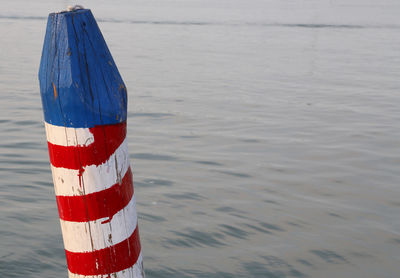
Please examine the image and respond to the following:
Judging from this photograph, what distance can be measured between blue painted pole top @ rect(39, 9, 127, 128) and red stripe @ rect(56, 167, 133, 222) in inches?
10.4

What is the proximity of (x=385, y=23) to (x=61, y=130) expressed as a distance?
125 ft

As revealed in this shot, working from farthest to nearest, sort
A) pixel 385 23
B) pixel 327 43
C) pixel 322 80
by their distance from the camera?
pixel 385 23, pixel 327 43, pixel 322 80

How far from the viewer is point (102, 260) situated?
1876 mm

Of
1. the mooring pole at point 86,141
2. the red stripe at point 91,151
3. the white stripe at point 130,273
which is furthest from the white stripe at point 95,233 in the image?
the red stripe at point 91,151

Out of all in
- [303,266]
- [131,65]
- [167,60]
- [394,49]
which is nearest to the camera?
[303,266]

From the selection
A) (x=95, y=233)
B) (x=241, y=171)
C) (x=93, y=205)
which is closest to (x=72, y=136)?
(x=93, y=205)

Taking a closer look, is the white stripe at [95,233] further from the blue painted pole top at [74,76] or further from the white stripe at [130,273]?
the blue painted pole top at [74,76]

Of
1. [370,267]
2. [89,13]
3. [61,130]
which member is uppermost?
[89,13]

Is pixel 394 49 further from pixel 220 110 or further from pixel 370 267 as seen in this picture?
pixel 370 267

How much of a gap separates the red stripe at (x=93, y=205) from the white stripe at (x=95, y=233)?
0.07ft

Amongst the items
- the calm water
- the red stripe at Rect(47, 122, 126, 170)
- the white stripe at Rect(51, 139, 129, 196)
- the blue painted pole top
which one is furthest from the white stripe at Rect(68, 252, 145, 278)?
the calm water

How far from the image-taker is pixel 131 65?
56.3 feet

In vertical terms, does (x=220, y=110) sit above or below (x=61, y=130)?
below

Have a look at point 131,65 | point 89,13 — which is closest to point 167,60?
point 131,65
